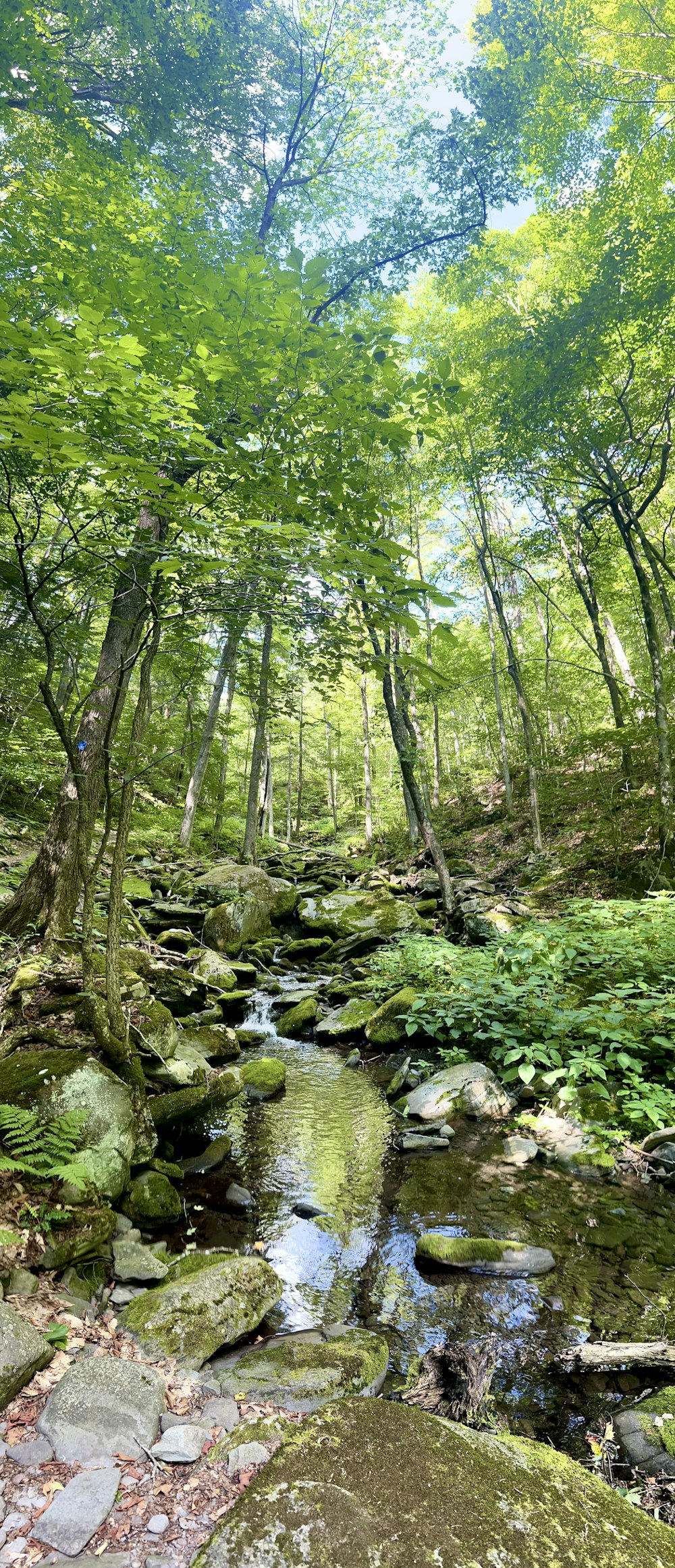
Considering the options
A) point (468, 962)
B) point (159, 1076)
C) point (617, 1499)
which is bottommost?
point (617, 1499)

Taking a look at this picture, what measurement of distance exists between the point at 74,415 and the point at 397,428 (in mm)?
1672

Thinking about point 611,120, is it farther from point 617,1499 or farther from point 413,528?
point 617,1499

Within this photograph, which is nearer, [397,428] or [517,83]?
[397,428]

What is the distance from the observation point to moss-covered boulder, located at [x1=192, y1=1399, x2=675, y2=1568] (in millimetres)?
1752

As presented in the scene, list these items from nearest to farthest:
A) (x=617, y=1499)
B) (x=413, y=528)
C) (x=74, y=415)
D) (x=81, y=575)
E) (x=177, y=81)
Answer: (x=617, y=1499)
(x=74, y=415)
(x=81, y=575)
(x=177, y=81)
(x=413, y=528)

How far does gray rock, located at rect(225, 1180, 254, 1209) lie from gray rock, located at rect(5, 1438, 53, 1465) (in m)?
3.04

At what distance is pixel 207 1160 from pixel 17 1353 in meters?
3.36

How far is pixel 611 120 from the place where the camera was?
9977mm

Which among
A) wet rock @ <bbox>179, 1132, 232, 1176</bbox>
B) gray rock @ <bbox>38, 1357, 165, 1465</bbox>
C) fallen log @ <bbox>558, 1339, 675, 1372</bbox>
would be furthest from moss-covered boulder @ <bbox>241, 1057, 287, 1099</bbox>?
gray rock @ <bbox>38, 1357, 165, 1465</bbox>

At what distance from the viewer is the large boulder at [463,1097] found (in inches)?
256

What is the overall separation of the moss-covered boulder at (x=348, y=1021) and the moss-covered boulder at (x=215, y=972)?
1.62 meters

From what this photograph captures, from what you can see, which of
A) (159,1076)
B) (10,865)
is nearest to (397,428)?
(159,1076)

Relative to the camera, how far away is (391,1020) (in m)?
8.69

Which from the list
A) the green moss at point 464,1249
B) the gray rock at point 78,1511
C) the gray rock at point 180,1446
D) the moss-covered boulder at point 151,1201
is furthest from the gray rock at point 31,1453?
the green moss at point 464,1249
